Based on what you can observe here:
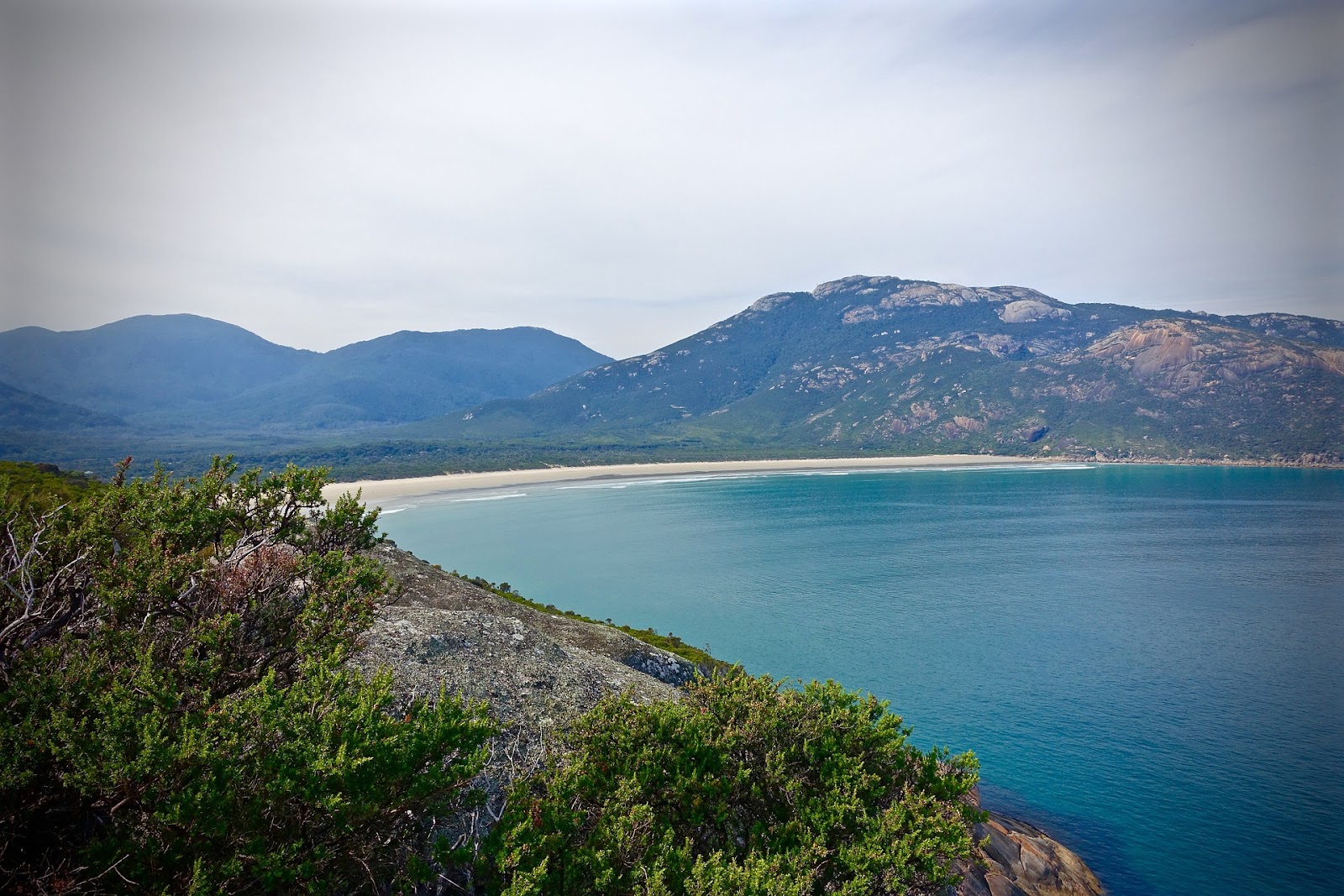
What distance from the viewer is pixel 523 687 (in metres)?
23.7

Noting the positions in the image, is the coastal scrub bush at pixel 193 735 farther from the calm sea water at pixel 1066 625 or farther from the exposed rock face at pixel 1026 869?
the calm sea water at pixel 1066 625

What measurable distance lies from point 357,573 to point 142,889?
7.85 meters

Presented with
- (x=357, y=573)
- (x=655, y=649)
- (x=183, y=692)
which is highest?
(x=357, y=573)

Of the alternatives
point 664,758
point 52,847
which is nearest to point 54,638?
point 52,847

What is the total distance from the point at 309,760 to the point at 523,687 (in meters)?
12.9

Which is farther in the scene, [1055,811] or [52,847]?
[1055,811]

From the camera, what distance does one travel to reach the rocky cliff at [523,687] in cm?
2062

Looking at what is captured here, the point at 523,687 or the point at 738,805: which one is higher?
the point at 523,687

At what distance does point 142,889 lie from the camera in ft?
34.3

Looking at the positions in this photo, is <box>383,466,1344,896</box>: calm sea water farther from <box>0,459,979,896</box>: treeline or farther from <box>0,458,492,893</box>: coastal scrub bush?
<box>0,458,492,893</box>: coastal scrub bush

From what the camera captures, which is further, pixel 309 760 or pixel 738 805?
pixel 738 805

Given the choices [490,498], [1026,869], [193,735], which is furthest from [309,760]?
[490,498]

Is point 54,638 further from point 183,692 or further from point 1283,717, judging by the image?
point 1283,717

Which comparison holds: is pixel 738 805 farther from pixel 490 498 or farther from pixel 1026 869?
pixel 490 498
